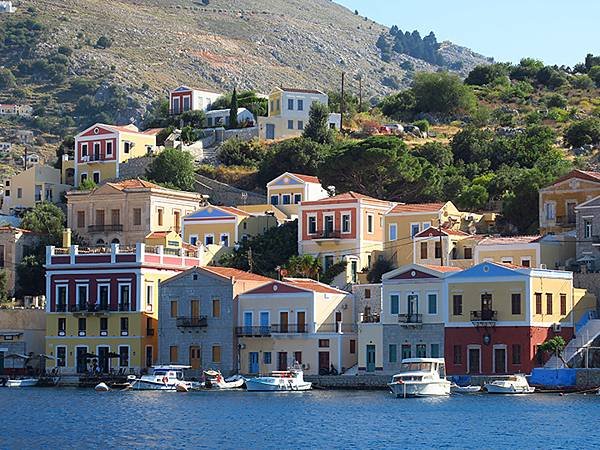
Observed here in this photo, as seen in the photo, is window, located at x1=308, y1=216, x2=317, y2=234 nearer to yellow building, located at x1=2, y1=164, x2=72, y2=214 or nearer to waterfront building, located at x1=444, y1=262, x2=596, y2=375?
waterfront building, located at x1=444, y1=262, x2=596, y2=375

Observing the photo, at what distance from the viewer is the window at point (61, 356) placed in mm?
90562

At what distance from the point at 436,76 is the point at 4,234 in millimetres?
54016

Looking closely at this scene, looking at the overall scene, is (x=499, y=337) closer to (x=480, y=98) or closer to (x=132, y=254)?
(x=132, y=254)

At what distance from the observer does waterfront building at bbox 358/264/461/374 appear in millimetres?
80688

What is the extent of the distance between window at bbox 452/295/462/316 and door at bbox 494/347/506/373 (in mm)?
2872

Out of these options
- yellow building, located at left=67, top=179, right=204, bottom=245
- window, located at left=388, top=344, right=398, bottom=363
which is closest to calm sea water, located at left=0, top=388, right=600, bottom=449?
window, located at left=388, top=344, right=398, bottom=363

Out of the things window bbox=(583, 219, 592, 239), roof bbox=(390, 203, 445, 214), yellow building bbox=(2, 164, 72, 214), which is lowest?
window bbox=(583, 219, 592, 239)

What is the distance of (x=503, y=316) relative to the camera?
258ft

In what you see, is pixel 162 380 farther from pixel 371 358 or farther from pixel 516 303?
pixel 516 303

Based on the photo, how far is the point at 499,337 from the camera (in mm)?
78625

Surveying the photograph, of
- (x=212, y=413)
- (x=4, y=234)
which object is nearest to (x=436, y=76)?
(x=4, y=234)

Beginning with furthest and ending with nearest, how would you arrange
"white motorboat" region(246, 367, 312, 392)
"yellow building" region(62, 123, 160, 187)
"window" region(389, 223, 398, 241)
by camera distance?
1. "yellow building" region(62, 123, 160, 187)
2. "window" region(389, 223, 398, 241)
3. "white motorboat" region(246, 367, 312, 392)

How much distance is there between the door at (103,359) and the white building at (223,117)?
44947 mm

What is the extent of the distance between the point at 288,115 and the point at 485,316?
179 feet
